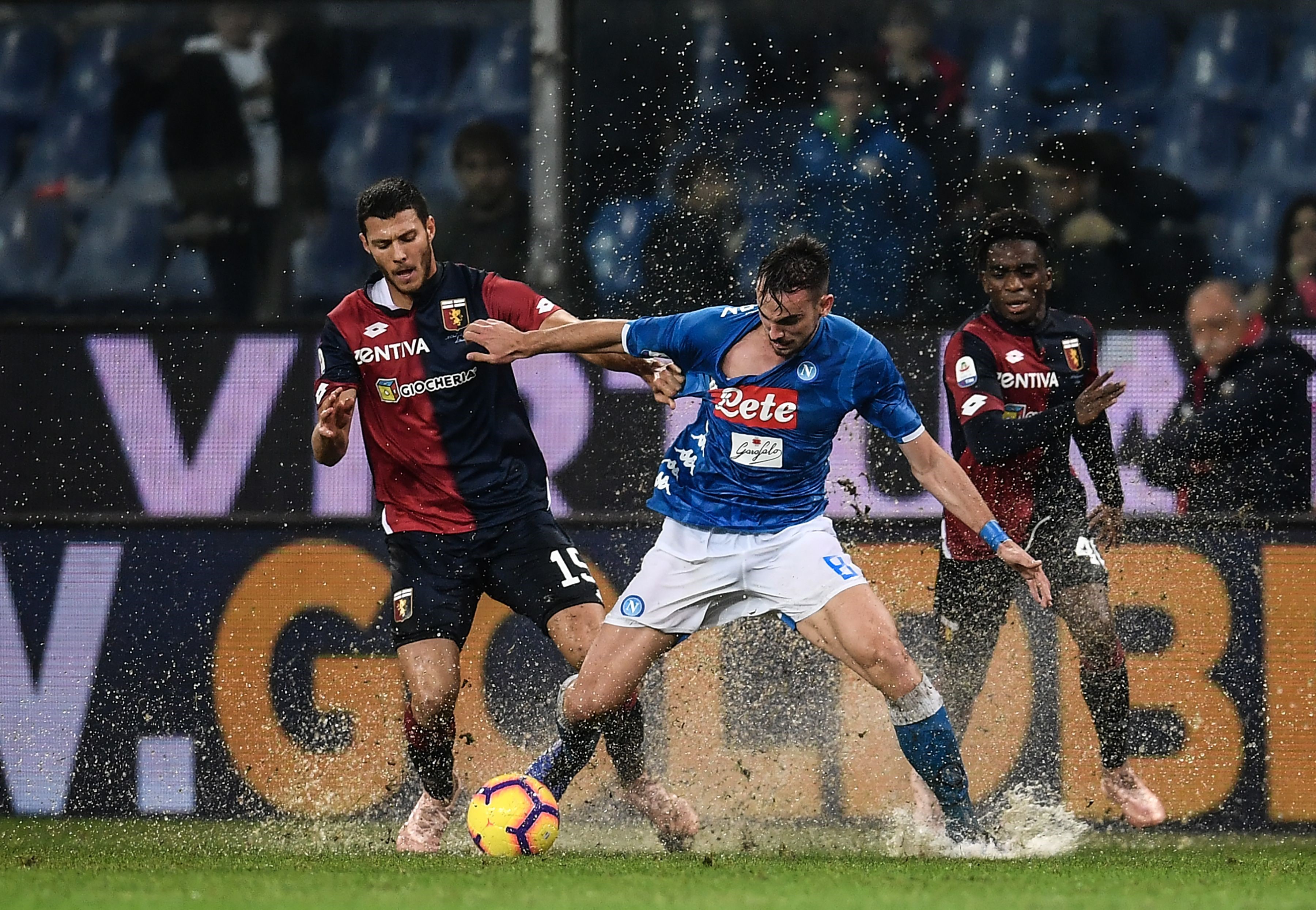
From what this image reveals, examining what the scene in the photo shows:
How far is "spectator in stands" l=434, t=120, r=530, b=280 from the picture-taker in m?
8.20

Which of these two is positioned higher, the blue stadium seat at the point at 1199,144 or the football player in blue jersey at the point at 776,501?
the blue stadium seat at the point at 1199,144

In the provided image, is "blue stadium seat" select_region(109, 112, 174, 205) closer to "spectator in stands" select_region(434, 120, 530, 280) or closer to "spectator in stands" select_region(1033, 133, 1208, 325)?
"spectator in stands" select_region(434, 120, 530, 280)

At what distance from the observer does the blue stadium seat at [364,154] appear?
9039mm

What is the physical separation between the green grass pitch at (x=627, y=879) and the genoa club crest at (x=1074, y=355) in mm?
1763

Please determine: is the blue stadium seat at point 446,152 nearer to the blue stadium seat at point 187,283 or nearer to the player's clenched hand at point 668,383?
the blue stadium seat at point 187,283

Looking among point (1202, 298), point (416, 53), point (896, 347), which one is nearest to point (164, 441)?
point (416, 53)

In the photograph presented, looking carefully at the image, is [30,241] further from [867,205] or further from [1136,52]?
[1136,52]

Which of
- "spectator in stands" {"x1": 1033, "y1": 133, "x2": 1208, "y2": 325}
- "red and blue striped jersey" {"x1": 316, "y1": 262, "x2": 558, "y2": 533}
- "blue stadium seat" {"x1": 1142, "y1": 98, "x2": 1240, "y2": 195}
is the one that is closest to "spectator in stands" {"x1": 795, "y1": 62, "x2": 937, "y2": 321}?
"spectator in stands" {"x1": 1033, "y1": 133, "x2": 1208, "y2": 325}

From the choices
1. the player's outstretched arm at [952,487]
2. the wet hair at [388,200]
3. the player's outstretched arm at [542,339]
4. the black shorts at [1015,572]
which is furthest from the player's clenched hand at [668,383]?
the black shorts at [1015,572]

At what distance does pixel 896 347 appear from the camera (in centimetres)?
766

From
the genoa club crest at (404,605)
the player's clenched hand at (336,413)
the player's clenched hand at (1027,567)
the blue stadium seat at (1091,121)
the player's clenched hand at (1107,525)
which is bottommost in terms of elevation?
the genoa club crest at (404,605)

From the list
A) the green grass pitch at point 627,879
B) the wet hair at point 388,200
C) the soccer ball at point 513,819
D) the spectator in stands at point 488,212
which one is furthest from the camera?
the spectator in stands at point 488,212

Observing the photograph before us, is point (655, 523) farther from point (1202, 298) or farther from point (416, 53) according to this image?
point (416, 53)

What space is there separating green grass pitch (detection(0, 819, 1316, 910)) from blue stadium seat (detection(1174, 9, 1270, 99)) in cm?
368
